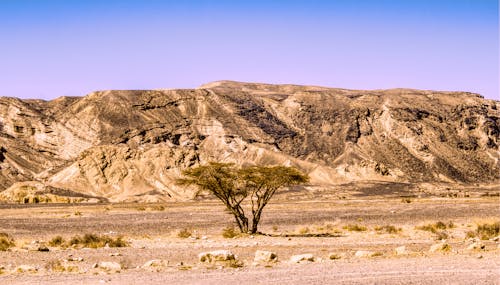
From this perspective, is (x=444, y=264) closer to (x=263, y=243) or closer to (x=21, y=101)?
(x=263, y=243)

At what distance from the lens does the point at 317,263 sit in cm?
1784

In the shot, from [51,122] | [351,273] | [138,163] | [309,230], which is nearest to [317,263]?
[351,273]

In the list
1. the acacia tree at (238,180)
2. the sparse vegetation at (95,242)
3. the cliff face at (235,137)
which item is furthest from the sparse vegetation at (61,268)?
the cliff face at (235,137)

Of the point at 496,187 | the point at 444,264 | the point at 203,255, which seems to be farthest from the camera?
the point at 496,187

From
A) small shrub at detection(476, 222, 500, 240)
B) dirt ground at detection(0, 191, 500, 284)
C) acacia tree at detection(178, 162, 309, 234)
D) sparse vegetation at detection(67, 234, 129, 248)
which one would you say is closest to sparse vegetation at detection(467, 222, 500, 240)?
small shrub at detection(476, 222, 500, 240)

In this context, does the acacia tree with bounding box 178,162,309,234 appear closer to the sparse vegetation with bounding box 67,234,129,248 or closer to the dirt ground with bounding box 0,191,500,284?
the dirt ground with bounding box 0,191,500,284

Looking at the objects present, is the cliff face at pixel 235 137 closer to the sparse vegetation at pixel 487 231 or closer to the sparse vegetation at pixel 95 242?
the sparse vegetation at pixel 487 231

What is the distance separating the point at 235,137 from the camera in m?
124

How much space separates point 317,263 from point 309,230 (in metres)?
17.5

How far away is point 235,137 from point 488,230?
3737 inches

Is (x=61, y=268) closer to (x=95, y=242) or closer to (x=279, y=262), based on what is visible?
(x=279, y=262)

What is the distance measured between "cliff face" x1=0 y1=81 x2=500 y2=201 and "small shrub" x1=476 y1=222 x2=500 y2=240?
6840 centimetres

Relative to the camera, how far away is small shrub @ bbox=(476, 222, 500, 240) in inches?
1108

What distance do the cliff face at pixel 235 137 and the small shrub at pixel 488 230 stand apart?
68399mm
